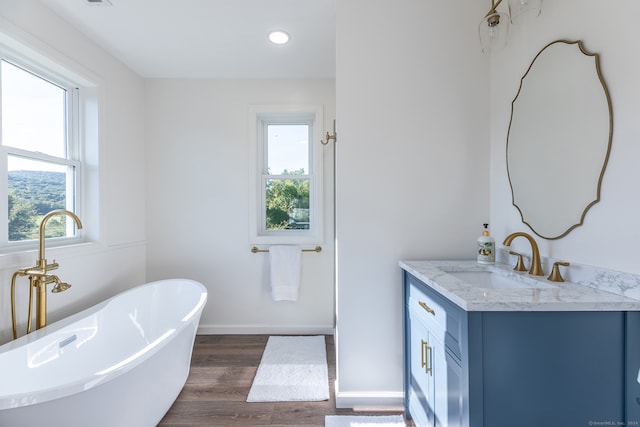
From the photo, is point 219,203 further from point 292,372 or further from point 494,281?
point 494,281

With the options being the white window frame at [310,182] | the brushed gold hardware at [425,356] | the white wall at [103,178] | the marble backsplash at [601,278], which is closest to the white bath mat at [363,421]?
the brushed gold hardware at [425,356]

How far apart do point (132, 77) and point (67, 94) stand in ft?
1.90

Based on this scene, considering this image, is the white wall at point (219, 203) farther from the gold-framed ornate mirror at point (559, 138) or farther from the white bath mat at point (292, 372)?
the gold-framed ornate mirror at point (559, 138)

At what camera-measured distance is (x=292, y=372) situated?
197cm

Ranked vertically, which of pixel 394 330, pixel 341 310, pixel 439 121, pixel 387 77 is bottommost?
pixel 394 330

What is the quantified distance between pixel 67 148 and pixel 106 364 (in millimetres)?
1522

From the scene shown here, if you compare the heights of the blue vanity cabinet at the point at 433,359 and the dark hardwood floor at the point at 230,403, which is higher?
the blue vanity cabinet at the point at 433,359

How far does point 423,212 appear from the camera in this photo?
5.39 feet

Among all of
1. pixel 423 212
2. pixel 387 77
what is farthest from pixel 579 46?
pixel 423 212

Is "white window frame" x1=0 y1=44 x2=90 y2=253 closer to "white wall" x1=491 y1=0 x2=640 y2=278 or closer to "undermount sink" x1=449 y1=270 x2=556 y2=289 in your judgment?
"undermount sink" x1=449 y1=270 x2=556 y2=289

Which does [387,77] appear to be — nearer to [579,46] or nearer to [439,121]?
[439,121]

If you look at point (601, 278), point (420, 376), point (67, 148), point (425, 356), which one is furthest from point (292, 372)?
point (67, 148)

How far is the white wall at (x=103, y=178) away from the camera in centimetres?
152

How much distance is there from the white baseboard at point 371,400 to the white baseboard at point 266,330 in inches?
37.1
